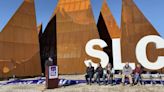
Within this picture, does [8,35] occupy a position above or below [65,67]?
above

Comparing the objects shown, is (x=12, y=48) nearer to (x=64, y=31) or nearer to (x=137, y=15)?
(x=64, y=31)

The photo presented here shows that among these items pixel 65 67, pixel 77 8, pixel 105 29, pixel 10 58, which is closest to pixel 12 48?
pixel 10 58

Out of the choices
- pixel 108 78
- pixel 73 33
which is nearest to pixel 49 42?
pixel 73 33

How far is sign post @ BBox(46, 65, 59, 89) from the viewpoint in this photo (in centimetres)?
1427

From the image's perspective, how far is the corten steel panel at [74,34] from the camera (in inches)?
982

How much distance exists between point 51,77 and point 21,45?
33.3 ft

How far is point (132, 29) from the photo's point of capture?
77.4 ft

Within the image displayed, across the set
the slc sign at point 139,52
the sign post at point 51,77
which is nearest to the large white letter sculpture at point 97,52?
the slc sign at point 139,52

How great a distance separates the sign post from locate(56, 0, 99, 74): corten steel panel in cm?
979

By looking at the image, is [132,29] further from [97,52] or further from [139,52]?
[97,52]

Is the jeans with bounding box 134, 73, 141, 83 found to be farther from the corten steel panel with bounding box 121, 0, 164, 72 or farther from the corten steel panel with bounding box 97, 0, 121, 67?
the corten steel panel with bounding box 97, 0, 121, 67

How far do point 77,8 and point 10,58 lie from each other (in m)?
7.95

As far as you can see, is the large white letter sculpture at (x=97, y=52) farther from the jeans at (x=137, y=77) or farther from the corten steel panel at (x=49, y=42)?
the jeans at (x=137, y=77)

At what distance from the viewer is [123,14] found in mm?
24250
